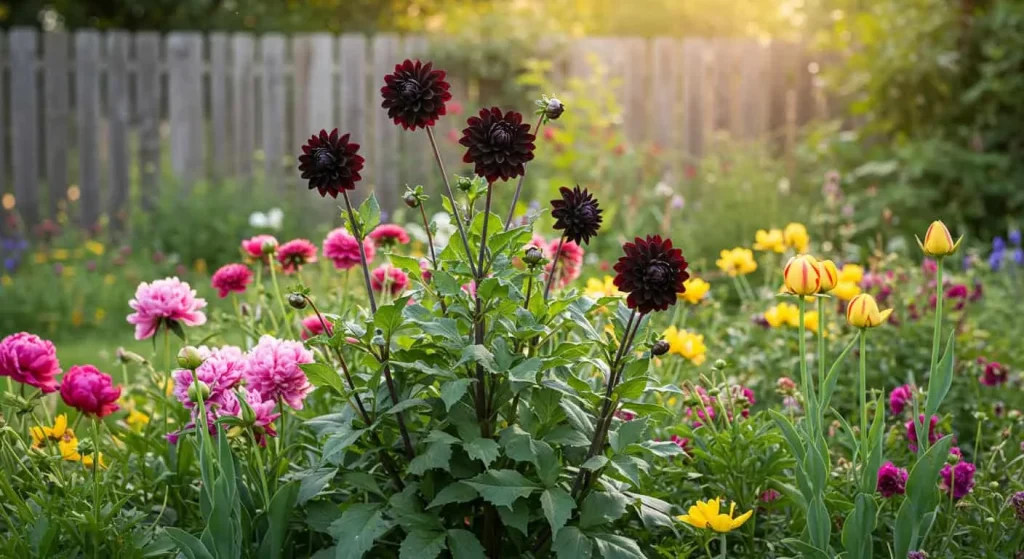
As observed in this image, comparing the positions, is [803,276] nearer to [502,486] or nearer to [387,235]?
[502,486]

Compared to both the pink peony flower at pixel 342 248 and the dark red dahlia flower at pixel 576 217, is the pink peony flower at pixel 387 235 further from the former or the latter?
the dark red dahlia flower at pixel 576 217

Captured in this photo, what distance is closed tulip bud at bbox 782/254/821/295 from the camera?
5.92 ft

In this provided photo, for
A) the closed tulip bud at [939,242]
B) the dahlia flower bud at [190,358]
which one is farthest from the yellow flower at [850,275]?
the dahlia flower bud at [190,358]

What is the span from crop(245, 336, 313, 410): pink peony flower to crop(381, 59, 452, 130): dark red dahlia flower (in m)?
0.51

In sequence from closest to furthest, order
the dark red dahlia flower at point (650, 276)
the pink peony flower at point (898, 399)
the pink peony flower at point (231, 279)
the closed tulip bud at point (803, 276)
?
the dark red dahlia flower at point (650, 276), the closed tulip bud at point (803, 276), the pink peony flower at point (898, 399), the pink peony flower at point (231, 279)

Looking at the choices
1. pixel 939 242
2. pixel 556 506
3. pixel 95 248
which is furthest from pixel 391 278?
pixel 95 248

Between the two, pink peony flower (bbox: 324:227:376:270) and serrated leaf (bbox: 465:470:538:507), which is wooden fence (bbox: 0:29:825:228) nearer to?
pink peony flower (bbox: 324:227:376:270)

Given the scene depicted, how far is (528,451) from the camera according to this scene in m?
1.82

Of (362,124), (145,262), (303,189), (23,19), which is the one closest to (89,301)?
(145,262)

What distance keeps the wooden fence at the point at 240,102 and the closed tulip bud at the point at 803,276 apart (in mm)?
6201

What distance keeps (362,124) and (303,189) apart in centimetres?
71

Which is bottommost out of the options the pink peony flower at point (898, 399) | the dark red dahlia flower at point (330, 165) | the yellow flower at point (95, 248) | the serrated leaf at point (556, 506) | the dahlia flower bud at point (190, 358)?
the yellow flower at point (95, 248)

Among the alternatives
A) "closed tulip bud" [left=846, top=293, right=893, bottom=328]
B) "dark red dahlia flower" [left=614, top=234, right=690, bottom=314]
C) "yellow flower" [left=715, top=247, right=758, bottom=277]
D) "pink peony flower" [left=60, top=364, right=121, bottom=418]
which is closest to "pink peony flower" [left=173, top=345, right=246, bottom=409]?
"pink peony flower" [left=60, top=364, right=121, bottom=418]

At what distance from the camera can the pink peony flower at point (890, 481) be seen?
6.70ft
